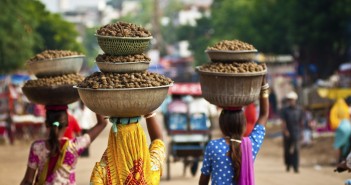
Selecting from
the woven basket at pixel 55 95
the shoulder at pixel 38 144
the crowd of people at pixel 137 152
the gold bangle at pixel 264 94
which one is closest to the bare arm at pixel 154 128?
the crowd of people at pixel 137 152

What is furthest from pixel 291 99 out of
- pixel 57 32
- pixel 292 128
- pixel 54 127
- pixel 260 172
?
pixel 57 32

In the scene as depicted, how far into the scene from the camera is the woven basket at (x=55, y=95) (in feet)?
25.1

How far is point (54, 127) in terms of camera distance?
7.29 m

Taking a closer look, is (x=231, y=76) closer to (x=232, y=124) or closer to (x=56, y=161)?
(x=232, y=124)

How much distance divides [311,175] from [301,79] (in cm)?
2809

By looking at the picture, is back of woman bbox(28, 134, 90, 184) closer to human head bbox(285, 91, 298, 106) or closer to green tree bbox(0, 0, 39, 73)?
human head bbox(285, 91, 298, 106)

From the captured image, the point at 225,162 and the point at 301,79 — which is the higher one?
the point at 225,162

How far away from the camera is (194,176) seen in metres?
18.3

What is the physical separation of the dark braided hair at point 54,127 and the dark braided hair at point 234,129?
150cm

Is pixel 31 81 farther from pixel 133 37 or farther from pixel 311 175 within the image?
pixel 311 175

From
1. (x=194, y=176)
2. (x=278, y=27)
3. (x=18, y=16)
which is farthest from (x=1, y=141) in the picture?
(x=278, y=27)

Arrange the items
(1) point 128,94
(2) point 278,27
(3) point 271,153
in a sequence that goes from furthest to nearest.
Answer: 1. (2) point 278,27
2. (3) point 271,153
3. (1) point 128,94

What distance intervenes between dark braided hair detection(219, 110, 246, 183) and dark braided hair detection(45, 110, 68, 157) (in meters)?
1.50

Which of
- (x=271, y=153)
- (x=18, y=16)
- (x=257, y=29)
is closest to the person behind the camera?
(x=271, y=153)
